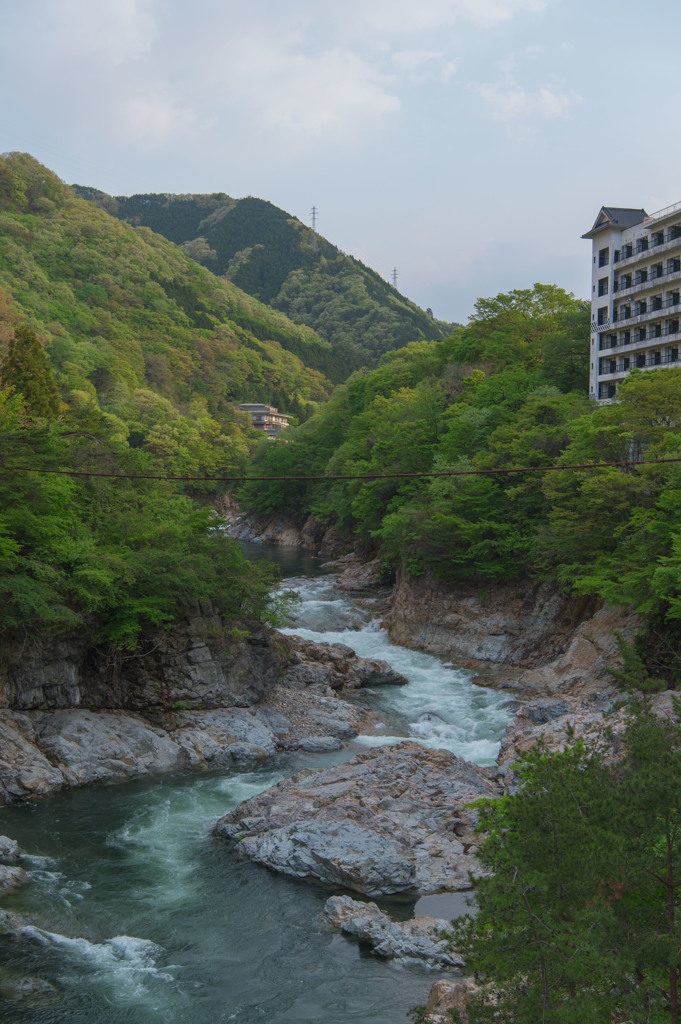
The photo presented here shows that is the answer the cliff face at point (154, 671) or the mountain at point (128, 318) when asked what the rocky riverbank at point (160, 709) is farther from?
the mountain at point (128, 318)

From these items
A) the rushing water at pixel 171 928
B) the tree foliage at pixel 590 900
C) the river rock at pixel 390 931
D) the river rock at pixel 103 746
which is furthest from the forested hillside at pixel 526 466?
the tree foliage at pixel 590 900

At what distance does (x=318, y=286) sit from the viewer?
166m

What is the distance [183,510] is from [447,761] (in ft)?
37.1

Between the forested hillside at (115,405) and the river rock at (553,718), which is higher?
the forested hillside at (115,405)

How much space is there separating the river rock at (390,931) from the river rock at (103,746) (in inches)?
271

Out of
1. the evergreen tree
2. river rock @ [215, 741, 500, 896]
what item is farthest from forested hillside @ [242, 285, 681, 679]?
the evergreen tree

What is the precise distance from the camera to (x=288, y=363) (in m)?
125

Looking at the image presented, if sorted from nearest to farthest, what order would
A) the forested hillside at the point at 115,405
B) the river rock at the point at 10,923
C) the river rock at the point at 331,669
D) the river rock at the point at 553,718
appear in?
1. the river rock at the point at 10,923
2. the river rock at the point at 553,718
3. the forested hillside at the point at 115,405
4. the river rock at the point at 331,669

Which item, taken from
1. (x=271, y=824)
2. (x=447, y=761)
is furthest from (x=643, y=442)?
(x=271, y=824)

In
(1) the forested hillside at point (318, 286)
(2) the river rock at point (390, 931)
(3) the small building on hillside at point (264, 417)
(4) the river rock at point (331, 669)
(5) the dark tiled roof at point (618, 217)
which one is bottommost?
(2) the river rock at point (390, 931)

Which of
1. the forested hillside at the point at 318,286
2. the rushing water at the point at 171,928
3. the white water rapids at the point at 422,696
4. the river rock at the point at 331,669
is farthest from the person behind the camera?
the forested hillside at the point at 318,286

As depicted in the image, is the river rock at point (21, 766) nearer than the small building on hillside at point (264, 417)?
Yes

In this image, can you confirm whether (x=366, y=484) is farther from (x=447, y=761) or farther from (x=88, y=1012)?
(x=88, y=1012)

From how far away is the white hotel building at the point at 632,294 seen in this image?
37.4 meters
